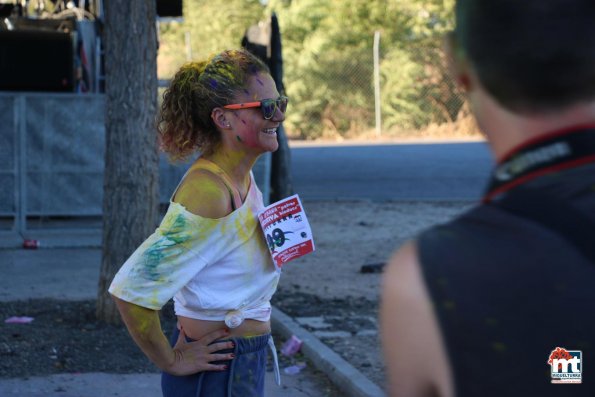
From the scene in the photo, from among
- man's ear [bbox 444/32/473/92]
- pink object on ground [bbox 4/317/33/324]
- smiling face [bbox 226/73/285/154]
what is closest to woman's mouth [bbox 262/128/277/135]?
smiling face [bbox 226/73/285/154]

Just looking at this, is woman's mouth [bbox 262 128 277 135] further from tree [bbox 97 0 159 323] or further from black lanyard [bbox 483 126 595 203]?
tree [bbox 97 0 159 323]

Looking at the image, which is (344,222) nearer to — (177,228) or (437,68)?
(177,228)

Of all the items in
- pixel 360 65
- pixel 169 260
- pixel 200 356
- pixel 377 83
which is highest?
pixel 360 65

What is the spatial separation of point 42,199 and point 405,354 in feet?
33.9

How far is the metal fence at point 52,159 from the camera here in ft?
36.1

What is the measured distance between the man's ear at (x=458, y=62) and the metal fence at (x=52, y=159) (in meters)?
9.56

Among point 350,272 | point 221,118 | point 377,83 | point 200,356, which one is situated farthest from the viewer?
point 377,83

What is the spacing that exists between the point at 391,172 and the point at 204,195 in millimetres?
15567

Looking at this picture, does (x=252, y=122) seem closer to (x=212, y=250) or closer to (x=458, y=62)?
(x=212, y=250)

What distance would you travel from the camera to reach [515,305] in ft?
4.08

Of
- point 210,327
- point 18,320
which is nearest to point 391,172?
point 18,320

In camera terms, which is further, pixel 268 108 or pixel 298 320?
pixel 298 320

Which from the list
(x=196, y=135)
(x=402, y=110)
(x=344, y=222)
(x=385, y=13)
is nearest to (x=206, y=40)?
(x=385, y=13)

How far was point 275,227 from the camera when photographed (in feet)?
10.2
